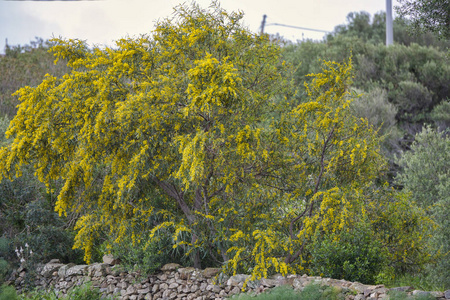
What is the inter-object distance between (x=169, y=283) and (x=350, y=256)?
8.96ft

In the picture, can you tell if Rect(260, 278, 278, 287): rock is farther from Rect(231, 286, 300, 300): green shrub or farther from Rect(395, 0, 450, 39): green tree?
Rect(395, 0, 450, 39): green tree

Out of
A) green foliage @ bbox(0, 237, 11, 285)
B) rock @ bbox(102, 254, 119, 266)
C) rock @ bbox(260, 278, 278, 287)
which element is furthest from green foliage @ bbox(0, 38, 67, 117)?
rock @ bbox(260, 278, 278, 287)

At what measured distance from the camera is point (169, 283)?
24.9 feet

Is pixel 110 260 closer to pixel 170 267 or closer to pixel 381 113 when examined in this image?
pixel 170 267

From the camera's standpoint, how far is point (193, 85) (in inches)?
247

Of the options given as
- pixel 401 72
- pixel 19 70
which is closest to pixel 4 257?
pixel 19 70

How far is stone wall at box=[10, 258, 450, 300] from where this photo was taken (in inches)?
239

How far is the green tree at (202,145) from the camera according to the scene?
655 centimetres

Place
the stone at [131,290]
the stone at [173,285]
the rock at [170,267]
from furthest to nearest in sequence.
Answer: the stone at [131,290]
the rock at [170,267]
the stone at [173,285]

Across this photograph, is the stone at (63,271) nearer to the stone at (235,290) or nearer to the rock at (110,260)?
the rock at (110,260)

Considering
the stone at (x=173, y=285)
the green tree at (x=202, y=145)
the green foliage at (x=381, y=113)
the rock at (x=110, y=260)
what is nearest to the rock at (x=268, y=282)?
the green tree at (x=202, y=145)

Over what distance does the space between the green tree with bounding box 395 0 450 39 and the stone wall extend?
475cm

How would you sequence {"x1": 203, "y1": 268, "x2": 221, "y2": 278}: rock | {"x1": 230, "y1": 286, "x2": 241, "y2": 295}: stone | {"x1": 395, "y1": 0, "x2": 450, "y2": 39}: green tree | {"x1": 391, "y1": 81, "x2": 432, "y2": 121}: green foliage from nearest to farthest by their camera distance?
{"x1": 230, "y1": 286, "x2": 241, "y2": 295}: stone → {"x1": 203, "y1": 268, "x2": 221, "y2": 278}: rock → {"x1": 395, "y1": 0, "x2": 450, "y2": 39}: green tree → {"x1": 391, "y1": 81, "x2": 432, "y2": 121}: green foliage

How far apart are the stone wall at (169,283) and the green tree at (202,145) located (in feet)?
0.87
